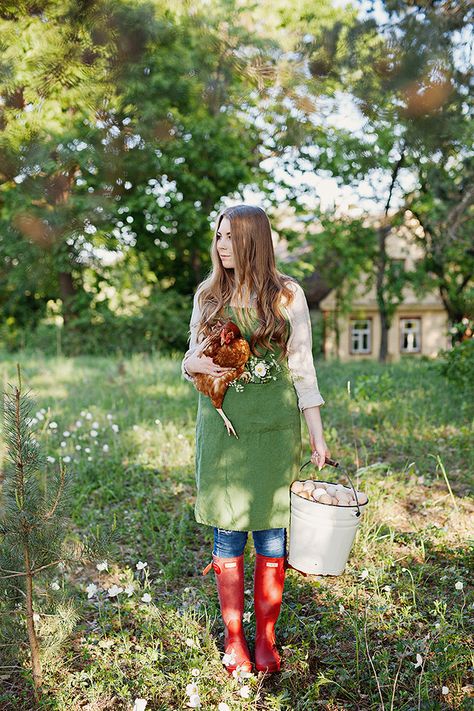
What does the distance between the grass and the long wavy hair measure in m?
0.79

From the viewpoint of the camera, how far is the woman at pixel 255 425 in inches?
91.7

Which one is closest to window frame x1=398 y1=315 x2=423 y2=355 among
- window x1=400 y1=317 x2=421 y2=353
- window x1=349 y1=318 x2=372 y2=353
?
window x1=400 y1=317 x2=421 y2=353

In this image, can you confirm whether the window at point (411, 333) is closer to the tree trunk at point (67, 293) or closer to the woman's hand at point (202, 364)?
the tree trunk at point (67, 293)

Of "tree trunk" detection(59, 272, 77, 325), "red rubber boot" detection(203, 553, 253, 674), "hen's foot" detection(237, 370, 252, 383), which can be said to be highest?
"tree trunk" detection(59, 272, 77, 325)

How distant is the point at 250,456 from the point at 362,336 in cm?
2562

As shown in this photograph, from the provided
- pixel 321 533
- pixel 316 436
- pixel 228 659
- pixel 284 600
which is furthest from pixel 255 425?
pixel 284 600

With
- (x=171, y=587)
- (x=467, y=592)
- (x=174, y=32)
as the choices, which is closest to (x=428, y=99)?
(x=174, y=32)

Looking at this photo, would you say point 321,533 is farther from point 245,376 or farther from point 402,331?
point 402,331

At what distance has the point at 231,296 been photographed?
7.86 ft

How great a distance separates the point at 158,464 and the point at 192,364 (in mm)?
2296

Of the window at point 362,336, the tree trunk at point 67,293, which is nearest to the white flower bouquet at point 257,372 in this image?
the tree trunk at point 67,293

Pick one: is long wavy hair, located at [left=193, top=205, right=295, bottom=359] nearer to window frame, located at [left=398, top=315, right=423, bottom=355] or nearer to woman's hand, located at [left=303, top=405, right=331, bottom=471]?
woman's hand, located at [left=303, top=405, right=331, bottom=471]

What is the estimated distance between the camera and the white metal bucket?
220cm

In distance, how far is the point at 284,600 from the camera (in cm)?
289
